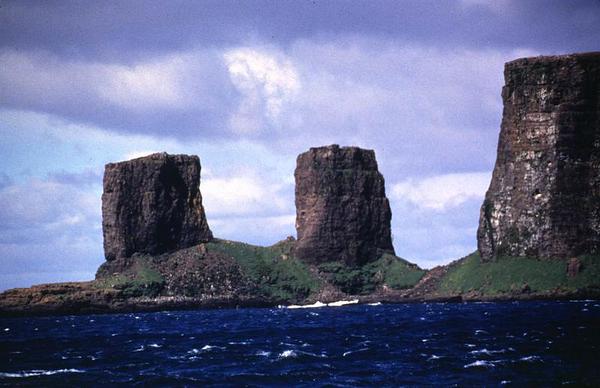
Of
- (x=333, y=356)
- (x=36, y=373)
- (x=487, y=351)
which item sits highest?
(x=36, y=373)

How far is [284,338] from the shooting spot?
103 meters

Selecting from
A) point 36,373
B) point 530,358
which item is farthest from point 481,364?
point 36,373

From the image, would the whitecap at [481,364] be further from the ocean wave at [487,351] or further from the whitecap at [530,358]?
the ocean wave at [487,351]

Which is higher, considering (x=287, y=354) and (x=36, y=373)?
(x=36, y=373)

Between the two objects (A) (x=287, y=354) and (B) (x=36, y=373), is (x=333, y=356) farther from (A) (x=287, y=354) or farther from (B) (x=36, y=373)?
(B) (x=36, y=373)

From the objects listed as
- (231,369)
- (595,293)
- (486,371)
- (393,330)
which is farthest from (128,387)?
(595,293)

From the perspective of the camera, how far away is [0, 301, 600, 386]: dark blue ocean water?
203 feet

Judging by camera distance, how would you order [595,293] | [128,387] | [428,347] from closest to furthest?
1. [128,387]
2. [428,347]
3. [595,293]

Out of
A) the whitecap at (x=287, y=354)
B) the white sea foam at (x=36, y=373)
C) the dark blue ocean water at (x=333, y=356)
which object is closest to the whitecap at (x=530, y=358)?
the dark blue ocean water at (x=333, y=356)

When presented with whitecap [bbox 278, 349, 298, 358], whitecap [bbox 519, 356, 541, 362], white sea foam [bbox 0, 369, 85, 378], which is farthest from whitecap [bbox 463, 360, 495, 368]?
white sea foam [bbox 0, 369, 85, 378]

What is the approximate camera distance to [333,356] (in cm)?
7681

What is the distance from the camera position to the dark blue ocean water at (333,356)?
6181 cm

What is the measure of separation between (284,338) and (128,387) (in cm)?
4370

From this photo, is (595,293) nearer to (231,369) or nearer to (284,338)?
(284,338)
